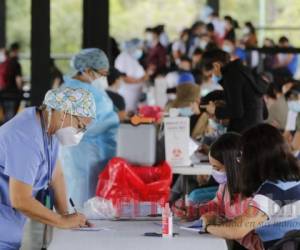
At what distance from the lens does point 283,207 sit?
12.7 feet

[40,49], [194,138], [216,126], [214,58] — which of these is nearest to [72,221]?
[214,58]

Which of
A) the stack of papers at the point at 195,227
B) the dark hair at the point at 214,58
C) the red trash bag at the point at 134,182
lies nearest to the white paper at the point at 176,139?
the red trash bag at the point at 134,182

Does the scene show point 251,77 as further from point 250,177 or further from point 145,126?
point 250,177

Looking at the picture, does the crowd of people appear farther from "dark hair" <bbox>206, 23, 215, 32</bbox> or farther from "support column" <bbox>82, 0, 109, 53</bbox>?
"dark hair" <bbox>206, 23, 215, 32</bbox>

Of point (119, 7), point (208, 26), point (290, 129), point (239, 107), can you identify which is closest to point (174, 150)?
point (239, 107)

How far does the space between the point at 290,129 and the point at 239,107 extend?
5.50 feet

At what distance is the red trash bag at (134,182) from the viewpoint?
4.96 meters

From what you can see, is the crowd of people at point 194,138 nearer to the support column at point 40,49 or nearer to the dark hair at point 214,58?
the dark hair at point 214,58

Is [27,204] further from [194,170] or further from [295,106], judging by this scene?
[295,106]

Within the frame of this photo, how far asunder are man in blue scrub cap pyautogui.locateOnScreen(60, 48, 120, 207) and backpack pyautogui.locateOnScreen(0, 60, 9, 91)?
758 centimetres

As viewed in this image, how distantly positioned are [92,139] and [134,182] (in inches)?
48.1

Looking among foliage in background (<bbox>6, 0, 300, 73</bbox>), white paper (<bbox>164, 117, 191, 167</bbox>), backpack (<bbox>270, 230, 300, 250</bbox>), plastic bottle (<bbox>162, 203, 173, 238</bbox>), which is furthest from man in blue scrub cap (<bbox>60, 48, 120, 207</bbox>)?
foliage in background (<bbox>6, 0, 300, 73</bbox>)

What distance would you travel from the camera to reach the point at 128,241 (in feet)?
12.6

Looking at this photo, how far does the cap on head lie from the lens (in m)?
3.83
